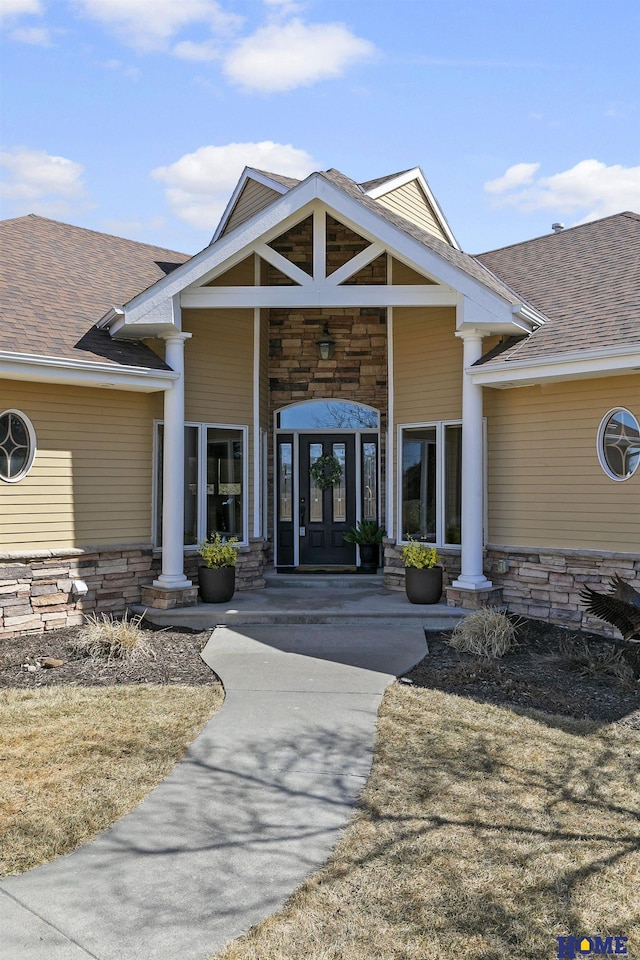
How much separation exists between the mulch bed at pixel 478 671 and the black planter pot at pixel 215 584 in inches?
43.9

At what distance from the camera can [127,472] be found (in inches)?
385

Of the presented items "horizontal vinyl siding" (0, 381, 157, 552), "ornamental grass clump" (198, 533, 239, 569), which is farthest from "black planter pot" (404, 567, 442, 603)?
"horizontal vinyl siding" (0, 381, 157, 552)

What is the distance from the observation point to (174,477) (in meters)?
9.51

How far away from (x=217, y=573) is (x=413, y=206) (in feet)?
23.8

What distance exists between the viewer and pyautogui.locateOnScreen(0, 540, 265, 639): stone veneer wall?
8539 mm

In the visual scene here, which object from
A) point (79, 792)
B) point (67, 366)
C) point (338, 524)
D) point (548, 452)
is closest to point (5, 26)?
point (67, 366)

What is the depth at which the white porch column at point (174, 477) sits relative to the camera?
31.2 ft

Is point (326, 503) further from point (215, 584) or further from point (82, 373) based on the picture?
point (82, 373)

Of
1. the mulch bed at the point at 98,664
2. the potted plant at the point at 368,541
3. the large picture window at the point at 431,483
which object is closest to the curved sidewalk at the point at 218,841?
the mulch bed at the point at 98,664

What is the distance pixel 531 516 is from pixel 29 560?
6.08 meters

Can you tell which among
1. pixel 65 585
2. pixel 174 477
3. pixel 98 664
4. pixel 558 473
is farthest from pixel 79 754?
pixel 558 473

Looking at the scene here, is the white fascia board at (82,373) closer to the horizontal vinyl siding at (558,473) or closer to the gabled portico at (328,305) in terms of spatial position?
the gabled portico at (328,305)

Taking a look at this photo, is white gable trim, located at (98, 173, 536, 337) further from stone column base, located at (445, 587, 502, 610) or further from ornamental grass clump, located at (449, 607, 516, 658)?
ornamental grass clump, located at (449, 607, 516, 658)

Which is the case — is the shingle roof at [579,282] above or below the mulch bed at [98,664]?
above
